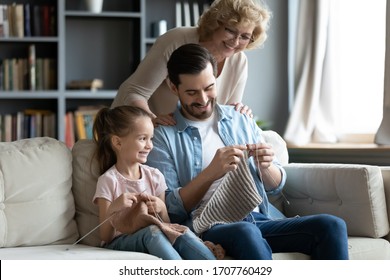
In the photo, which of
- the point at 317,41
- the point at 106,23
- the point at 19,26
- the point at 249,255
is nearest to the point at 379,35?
the point at 317,41

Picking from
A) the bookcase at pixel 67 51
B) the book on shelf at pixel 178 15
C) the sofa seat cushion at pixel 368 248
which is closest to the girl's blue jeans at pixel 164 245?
the sofa seat cushion at pixel 368 248

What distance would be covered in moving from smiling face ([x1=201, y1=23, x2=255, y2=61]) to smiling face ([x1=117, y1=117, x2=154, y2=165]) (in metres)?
0.56

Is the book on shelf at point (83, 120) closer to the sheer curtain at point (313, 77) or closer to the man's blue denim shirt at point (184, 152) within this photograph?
the sheer curtain at point (313, 77)

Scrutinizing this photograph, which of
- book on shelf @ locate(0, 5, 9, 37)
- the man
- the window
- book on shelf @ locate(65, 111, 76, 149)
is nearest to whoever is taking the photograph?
the man

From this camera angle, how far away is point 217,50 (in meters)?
3.06

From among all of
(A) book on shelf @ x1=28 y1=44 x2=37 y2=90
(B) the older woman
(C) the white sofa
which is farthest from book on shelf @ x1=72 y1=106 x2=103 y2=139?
(C) the white sofa

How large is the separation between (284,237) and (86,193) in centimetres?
73

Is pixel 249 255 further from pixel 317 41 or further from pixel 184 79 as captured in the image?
pixel 317 41

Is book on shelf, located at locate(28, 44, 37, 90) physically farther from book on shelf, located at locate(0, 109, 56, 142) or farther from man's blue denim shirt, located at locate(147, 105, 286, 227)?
Answer: man's blue denim shirt, located at locate(147, 105, 286, 227)

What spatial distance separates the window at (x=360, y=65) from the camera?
483cm

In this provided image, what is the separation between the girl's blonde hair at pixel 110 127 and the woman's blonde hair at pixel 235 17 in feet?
1.68

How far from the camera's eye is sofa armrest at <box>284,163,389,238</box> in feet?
9.22

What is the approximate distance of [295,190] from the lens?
2.99 metres

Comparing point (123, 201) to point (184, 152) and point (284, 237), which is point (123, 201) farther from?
point (284, 237)
